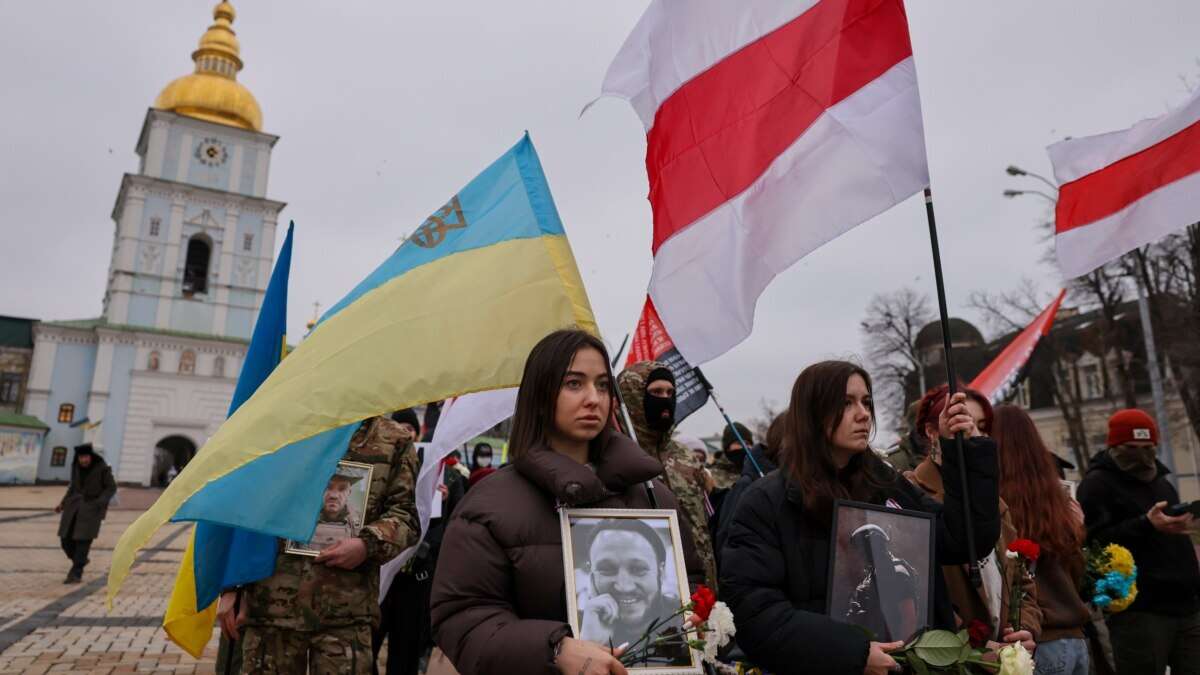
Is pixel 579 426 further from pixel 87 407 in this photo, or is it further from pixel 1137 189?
pixel 87 407

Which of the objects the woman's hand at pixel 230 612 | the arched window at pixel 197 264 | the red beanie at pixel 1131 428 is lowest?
the woman's hand at pixel 230 612

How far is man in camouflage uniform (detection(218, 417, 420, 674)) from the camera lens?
371 centimetres

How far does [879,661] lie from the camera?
2.24 meters

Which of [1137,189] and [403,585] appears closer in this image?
[1137,189]

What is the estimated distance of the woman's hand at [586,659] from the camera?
1902mm

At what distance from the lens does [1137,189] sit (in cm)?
432

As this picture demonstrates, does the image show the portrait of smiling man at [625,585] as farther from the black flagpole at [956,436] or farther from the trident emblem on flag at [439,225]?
the trident emblem on flag at [439,225]

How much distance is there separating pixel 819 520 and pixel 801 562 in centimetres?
14

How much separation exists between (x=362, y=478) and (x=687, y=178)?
6.66ft

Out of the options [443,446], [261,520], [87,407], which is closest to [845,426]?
[261,520]

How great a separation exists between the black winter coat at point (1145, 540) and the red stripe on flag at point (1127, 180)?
59.9 inches

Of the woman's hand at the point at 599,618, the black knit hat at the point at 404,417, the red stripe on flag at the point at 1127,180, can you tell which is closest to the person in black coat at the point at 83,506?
the black knit hat at the point at 404,417

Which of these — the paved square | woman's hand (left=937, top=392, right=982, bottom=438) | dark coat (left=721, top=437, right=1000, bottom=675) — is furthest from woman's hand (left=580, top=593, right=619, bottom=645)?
the paved square

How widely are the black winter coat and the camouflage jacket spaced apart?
3.68 metres
